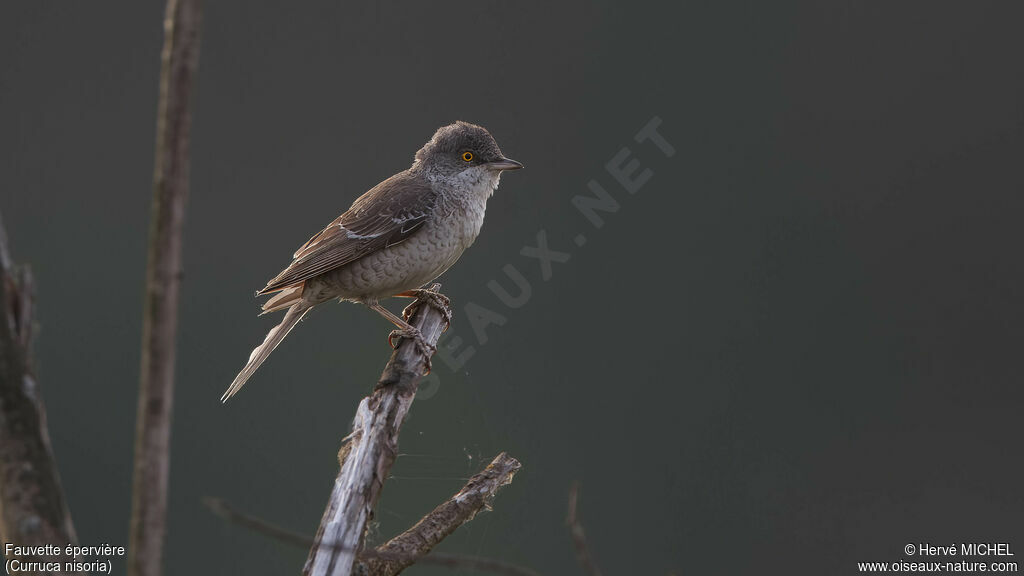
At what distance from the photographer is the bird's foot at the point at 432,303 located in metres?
4.66

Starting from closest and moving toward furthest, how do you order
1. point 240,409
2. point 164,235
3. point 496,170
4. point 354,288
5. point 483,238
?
point 164,235, point 354,288, point 496,170, point 240,409, point 483,238

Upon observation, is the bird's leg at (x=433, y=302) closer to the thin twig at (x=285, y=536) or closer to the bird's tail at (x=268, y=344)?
the bird's tail at (x=268, y=344)

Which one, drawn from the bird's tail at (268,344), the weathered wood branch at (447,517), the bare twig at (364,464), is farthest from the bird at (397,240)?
the weathered wood branch at (447,517)

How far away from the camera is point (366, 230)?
4855mm

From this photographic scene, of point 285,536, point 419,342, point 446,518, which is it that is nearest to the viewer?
point 285,536

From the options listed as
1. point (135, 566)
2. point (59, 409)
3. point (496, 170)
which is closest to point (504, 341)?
point (59, 409)

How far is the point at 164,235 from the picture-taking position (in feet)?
4.83

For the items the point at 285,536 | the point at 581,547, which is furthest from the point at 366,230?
the point at 285,536

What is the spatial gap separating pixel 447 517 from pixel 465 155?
2498 millimetres

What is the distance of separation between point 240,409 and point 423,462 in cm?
713

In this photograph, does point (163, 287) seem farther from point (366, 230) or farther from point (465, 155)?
point (465, 155)

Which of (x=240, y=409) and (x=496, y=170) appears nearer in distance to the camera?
(x=496, y=170)

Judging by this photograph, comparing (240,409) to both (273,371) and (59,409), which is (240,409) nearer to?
(273,371)

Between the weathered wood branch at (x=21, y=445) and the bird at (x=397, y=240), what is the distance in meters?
2.59
